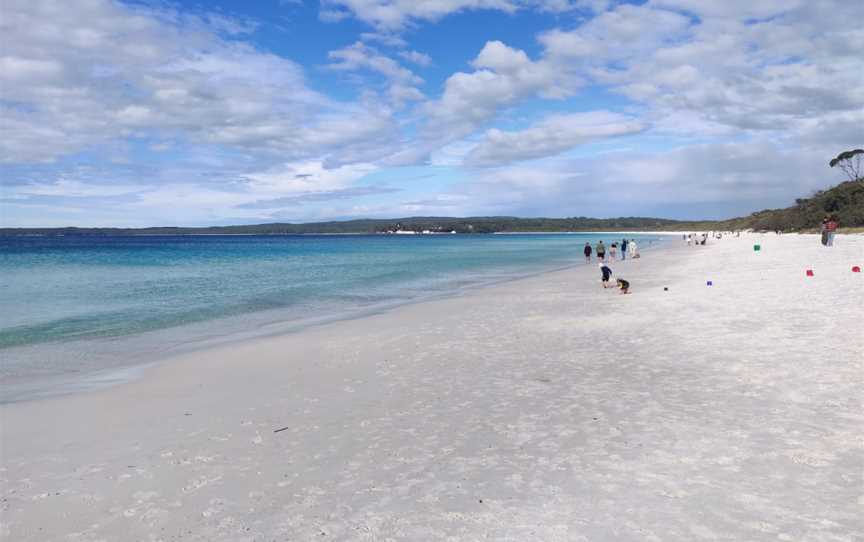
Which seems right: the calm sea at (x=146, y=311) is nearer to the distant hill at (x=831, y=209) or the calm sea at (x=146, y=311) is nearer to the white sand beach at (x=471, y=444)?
the white sand beach at (x=471, y=444)

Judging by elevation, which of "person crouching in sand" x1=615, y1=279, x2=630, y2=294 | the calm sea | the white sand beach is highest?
"person crouching in sand" x1=615, y1=279, x2=630, y2=294

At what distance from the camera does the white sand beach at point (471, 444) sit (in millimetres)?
5215

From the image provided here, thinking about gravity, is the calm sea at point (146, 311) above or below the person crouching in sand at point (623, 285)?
below

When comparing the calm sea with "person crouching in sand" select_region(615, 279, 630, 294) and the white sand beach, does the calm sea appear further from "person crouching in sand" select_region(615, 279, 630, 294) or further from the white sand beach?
"person crouching in sand" select_region(615, 279, 630, 294)

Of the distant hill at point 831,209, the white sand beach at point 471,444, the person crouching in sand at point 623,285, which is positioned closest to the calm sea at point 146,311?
the white sand beach at point 471,444

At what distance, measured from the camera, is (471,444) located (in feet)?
23.5

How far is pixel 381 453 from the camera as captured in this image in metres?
6.97

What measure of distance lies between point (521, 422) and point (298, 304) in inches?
755

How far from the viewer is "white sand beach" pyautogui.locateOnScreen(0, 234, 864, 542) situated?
205 inches

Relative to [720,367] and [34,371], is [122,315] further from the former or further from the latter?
[720,367]

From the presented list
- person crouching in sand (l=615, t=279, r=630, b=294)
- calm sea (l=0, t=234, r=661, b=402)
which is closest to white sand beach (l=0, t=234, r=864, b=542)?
calm sea (l=0, t=234, r=661, b=402)

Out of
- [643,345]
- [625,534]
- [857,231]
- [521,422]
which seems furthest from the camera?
[857,231]

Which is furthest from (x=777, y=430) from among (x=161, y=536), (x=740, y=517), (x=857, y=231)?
(x=857, y=231)

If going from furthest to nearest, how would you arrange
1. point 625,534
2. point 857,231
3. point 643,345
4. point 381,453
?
point 857,231, point 643,345, point 381,453, point 625,534
